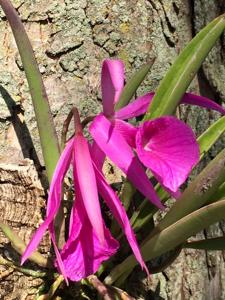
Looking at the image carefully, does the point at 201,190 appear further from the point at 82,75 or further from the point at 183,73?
the point at 82,75

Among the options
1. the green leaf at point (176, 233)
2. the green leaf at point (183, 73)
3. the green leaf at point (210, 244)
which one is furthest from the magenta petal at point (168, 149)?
the green leaf at point (210, 244)

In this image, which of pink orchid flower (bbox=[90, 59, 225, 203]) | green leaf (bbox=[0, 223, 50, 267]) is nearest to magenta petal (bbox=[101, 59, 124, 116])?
pink orchid flower (bbox=[90, 59, 225, 203])

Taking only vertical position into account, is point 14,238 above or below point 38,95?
below

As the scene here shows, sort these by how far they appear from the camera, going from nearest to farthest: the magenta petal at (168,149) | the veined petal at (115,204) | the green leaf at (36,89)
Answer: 1. the magenta petal at (168,149)
2. the veined petal at (115,204)
3. the green leaf at (36,89)

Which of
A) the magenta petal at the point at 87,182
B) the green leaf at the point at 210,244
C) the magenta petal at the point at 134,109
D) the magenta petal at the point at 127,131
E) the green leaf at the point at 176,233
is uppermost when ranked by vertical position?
the magenta petal at the point at 134,109

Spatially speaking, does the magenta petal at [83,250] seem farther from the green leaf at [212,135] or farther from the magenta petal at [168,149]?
the green leaf at [212,135]

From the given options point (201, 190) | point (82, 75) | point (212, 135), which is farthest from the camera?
point (82, 75)

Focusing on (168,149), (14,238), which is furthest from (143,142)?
(14,238)
